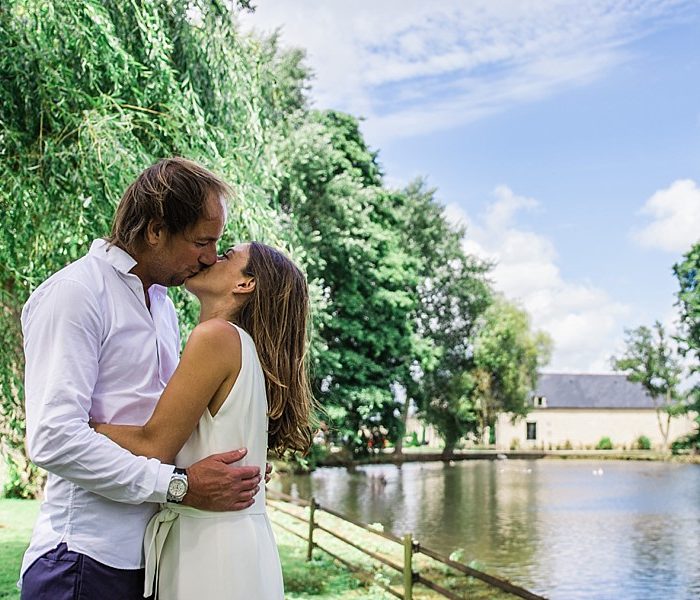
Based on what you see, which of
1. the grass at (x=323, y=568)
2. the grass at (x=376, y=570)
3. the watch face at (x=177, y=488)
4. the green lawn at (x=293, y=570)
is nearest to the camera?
the watch face at (x=177, y=488)

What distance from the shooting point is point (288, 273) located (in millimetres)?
2555

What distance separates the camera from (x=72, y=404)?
2.15m

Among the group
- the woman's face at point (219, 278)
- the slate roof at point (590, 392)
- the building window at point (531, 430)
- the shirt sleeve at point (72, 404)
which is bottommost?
the shirt sleeve at point (72, 404)

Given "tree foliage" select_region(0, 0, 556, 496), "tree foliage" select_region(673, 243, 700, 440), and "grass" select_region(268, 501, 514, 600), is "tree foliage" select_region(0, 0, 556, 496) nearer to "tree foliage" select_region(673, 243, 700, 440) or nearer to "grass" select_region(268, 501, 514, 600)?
"grass" select_region(268, 501, 514, 600)

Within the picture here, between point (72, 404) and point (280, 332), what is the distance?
583 mm

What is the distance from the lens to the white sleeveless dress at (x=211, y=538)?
7.72 ft

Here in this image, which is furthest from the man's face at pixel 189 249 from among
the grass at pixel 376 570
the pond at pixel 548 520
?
the pond at pixel 548 520

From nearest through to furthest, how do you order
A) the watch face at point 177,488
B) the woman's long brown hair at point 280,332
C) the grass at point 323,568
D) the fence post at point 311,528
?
the watch face at point 177,488 < the woman's long brown hair at point 280,332 < the grass at point 323,568 < the fence post at point 311,528

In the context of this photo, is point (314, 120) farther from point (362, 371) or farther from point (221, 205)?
point (221, 205)

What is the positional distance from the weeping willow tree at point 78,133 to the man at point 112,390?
4786 millimetres

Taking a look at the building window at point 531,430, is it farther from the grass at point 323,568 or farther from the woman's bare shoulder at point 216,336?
the woman's bare shoulder at point 216,336

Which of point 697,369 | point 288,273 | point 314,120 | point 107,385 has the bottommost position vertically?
point 107,385

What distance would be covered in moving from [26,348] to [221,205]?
23.0 inches

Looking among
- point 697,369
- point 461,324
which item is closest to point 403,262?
point 461,324
